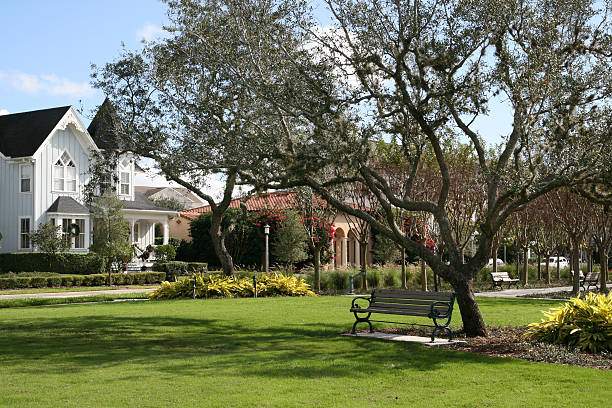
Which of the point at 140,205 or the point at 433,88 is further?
the point at 140,205

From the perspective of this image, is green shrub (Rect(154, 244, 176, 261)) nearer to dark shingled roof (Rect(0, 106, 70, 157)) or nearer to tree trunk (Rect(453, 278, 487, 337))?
dark shingled roof (Rect(0, 106, 70, 157))

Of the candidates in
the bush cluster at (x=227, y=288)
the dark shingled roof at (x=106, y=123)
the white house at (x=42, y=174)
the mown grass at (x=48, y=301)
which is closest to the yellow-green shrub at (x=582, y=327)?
the bush cluster at (x=227, y=288)

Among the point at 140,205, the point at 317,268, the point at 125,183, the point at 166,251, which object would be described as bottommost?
the point at 317,268

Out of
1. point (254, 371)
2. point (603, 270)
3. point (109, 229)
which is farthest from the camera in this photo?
point (109, 229)

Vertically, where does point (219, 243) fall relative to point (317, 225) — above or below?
below

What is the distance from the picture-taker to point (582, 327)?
36.4 feet

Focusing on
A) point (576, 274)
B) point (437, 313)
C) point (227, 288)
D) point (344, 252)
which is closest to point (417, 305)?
point (437, 313)

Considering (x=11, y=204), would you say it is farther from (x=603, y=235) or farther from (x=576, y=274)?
(x=603, y=235)

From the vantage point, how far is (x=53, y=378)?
8719 millimetres

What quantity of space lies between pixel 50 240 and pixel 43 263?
1308 millimetres

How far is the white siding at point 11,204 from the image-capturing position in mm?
37781

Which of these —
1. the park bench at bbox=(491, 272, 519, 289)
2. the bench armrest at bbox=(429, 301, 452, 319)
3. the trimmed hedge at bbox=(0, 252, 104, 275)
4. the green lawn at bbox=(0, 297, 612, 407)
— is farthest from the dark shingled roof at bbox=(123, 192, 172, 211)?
the bench armrest at bbox=(429, 301, 452, 319)

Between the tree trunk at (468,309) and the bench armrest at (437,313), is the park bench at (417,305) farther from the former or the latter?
the tree trunk at (468,309)

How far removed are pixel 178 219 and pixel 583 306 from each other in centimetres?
4149
